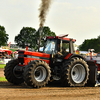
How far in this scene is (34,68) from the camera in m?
7.48

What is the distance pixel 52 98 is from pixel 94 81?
3484mm

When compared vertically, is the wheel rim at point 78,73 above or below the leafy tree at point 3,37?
below

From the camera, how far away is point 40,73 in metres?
8.00

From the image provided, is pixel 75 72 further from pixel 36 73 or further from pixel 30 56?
pixel 30 56

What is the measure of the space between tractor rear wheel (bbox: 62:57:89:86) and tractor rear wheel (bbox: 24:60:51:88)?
31.6 inches

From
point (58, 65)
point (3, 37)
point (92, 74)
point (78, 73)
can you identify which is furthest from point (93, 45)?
point (58, 65)

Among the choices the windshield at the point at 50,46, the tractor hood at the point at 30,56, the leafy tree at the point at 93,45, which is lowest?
the tractor hood at the point at 30,56

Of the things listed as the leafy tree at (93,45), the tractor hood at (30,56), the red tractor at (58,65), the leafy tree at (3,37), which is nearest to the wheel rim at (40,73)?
the red tractor at (58,65)

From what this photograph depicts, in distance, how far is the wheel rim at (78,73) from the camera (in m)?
8.77

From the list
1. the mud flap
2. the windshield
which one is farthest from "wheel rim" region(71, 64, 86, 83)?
the windshield

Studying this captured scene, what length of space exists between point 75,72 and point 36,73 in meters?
2.02

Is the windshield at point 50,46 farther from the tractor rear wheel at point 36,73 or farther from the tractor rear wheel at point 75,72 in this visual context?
the tractor rear wheel at point 36,73

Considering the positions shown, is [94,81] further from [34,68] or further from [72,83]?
[34,68]

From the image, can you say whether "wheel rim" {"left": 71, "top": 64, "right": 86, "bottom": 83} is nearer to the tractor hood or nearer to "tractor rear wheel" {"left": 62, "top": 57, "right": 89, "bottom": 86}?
"tractor rear wheel" {"left": 62, "top": 57, "right": 89, "bottom": 86}
